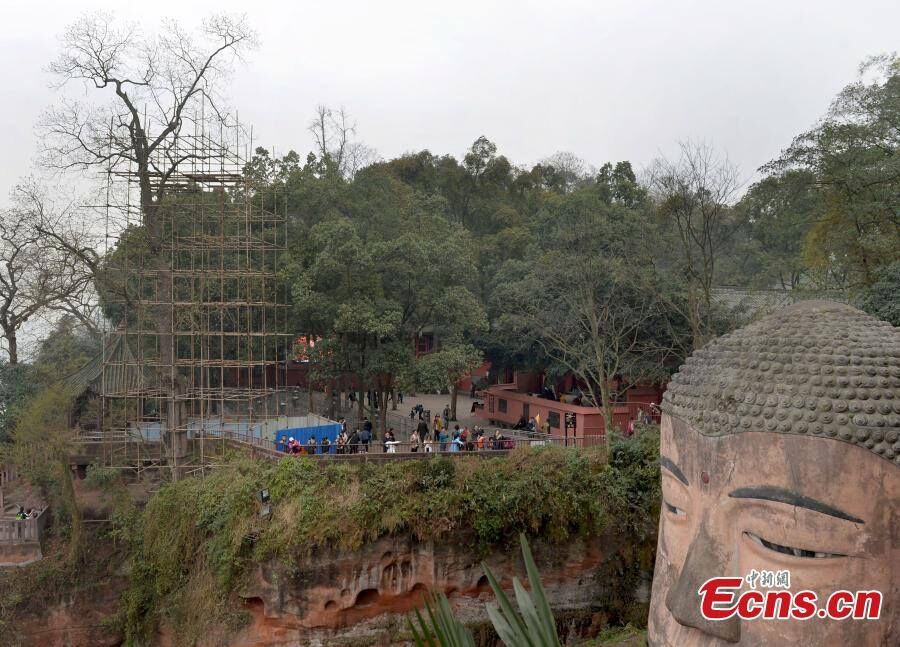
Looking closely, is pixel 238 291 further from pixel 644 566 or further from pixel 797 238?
pixel 797 238

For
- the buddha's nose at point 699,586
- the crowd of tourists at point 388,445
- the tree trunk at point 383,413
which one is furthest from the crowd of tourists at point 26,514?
the buddha's nose at point 699,586

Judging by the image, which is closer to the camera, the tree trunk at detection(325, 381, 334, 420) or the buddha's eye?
the buddha's eye

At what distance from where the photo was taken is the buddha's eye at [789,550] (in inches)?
211

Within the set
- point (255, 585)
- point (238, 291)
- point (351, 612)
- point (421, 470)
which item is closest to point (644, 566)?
point (421, 470)

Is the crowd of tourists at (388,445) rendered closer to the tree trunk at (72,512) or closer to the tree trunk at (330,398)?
the tree trunk at (72,512)

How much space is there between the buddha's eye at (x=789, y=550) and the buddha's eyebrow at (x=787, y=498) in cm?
29

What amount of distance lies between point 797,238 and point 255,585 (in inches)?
1040

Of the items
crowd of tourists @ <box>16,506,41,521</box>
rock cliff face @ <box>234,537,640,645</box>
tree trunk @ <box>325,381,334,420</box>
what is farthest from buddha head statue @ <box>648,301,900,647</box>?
tree trunk @ <box>325,381,334,420</box>

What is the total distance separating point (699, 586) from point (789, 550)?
2.41ft

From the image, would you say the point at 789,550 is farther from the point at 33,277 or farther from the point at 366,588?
the point at 33,277

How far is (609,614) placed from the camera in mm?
13852

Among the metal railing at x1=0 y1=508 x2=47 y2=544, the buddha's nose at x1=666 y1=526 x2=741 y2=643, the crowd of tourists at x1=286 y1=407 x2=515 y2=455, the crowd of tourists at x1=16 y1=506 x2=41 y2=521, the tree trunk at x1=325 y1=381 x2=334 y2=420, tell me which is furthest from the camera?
the tree trunk at x1=325 y1=381 x2=334 y2=420

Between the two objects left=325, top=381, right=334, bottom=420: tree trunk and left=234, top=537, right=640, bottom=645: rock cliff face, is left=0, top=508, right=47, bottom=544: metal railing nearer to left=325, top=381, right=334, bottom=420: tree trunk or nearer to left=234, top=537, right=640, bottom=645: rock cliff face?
left=234, top=537, right=640, bottom=645: rock cliff face

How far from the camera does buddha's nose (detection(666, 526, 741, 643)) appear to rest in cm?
562
